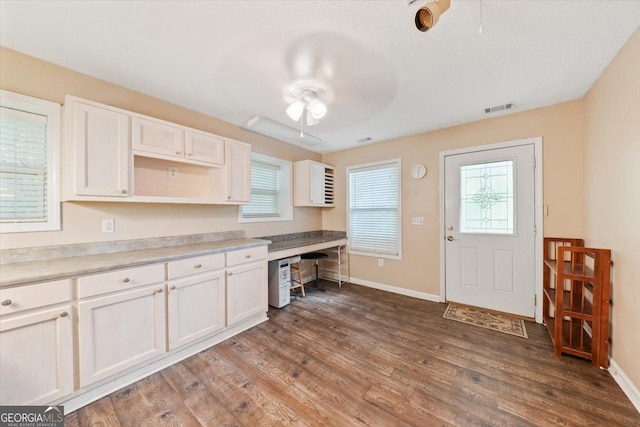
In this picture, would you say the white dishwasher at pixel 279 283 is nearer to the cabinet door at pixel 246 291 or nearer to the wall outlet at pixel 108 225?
the cabinet door at pixel 246 291

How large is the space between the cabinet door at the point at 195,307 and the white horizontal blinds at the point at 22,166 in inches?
44.9

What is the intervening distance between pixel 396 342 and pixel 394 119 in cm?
253

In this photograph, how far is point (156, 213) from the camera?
2381 millimetres

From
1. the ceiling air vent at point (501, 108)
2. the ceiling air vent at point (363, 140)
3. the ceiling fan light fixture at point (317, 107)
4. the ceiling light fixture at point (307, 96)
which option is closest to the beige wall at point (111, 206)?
the ceiling light fixture at point (307, 96)

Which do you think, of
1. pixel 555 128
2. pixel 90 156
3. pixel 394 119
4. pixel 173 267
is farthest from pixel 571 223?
pixel 90 156

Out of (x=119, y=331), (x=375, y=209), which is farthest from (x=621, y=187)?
(x=119, y=331)

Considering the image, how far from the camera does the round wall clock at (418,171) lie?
134 inches

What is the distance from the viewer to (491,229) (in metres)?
2.93

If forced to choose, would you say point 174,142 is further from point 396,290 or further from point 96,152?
point 396,290

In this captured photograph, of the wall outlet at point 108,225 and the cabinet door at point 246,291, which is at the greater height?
the wall outlet at point 108,225

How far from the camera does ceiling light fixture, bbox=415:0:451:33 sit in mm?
1137

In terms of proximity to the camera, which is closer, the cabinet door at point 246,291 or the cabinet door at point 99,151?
the cabinet door at point 99,151

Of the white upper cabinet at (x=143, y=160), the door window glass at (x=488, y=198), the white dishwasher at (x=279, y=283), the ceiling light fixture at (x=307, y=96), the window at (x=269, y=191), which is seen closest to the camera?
the white upper cabinet at (x=143, y=160)

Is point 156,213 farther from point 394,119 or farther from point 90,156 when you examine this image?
point 394,119
